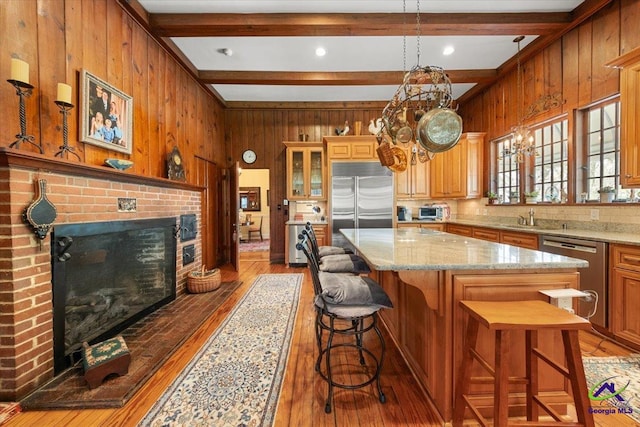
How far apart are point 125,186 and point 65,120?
0.73 m

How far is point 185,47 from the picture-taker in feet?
→ 12.1

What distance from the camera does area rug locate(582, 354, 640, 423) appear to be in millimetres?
1626

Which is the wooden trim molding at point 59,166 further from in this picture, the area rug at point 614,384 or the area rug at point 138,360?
the area rug at point 614,384

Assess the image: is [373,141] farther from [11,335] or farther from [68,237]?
[11,335]

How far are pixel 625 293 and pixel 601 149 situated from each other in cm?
173

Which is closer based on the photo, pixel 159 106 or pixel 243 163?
pixel 159 106

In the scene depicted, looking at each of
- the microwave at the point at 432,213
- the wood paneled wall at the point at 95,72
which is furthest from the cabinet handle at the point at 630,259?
the wood paneled wall at the point at 95,72

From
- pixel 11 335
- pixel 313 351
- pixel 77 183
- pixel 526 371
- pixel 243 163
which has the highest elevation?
pixel 243 163

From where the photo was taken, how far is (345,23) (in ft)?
9.86

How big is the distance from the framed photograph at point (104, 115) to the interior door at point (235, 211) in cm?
203

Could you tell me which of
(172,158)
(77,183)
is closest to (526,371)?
(77,183)

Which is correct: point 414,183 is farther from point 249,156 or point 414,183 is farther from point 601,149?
point 249,156

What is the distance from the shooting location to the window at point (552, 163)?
137 inches

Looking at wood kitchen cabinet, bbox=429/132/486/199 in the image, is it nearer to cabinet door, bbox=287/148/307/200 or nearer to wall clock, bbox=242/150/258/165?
cabinet door, bbox=287/148/307/200
